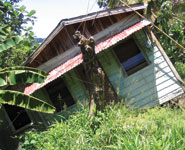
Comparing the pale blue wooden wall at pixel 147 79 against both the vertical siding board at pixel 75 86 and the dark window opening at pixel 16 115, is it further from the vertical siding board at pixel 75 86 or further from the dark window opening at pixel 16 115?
the dark window opening at pixel 16 115

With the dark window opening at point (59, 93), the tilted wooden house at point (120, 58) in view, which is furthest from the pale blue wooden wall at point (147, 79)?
the dark window opening at point (59, 93)

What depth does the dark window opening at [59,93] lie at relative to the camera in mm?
7465

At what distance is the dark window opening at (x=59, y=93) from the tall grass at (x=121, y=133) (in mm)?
2870

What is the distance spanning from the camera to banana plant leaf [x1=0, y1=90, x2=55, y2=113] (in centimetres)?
439

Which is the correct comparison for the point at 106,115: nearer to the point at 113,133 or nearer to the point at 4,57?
the point at 113,133

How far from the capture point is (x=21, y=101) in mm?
4508

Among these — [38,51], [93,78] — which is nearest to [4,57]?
[38,51]

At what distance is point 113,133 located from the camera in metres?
3.52

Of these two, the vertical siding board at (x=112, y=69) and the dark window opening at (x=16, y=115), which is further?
the dark window opening at (x=16, y=115)

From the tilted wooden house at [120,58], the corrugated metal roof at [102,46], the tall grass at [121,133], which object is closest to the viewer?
the tall grass at [121,133]

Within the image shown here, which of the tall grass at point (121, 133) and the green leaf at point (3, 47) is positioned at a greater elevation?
the green leaf at point (3, 47)

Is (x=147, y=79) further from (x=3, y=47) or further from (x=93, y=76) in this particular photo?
(x=3, y=47)

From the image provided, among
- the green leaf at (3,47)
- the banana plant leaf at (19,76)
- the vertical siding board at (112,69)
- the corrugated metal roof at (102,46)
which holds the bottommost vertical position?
the vertical siding board at (112,69)

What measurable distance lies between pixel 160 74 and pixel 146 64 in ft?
2.11
